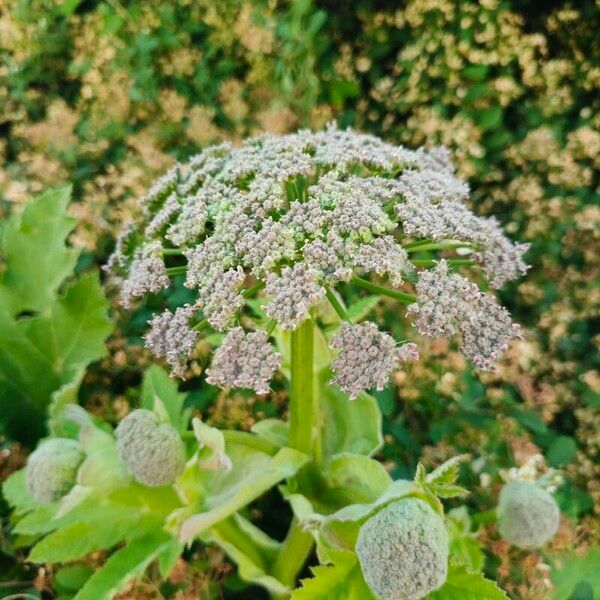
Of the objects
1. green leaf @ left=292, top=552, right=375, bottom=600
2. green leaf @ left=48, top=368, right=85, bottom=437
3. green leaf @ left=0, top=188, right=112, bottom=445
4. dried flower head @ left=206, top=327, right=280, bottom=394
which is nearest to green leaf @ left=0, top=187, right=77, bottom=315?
green leaf @ left=0, top=188, right=112, bottom=445

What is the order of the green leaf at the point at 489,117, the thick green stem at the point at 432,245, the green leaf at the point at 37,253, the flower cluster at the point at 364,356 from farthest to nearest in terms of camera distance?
the green leaf at the point at 489,117 → the green leaf at the point at 37,253 → the thick green stem at the point at 432,245 → the flower cluster at the point at 364,356

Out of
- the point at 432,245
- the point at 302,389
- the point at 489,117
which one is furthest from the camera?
the point at 489,117

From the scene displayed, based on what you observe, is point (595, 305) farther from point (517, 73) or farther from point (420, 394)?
point (517, 73)

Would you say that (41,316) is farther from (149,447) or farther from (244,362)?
(244,362)

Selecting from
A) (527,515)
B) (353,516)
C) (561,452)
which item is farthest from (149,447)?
(561,452)

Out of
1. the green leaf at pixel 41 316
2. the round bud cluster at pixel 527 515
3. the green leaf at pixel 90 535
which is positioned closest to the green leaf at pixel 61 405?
the green leaf at pixel 41 316

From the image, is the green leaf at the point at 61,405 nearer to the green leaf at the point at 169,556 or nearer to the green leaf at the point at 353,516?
the green leaf at the point at 169,556

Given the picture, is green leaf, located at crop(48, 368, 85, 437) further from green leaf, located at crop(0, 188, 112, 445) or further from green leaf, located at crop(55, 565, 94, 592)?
green leaf, located at crop(55, 565, 94, 592)
